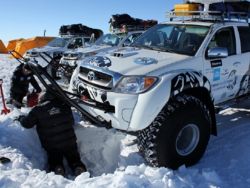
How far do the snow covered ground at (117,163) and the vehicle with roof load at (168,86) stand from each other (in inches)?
13.5

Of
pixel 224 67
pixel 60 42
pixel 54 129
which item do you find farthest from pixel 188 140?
pixel 60 42

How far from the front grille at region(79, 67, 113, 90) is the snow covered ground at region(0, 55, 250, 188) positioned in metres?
1.11

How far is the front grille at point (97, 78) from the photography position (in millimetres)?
4578

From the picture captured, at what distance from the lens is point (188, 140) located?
488cm

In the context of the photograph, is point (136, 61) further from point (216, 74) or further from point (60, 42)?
point (60, 42)

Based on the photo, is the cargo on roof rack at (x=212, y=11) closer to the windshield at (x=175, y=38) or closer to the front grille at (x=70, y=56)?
the windshield at (x=175, y=38)

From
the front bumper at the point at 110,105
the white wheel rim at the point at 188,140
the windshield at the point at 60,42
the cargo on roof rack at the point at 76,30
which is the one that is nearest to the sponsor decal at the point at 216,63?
the white wheel rim at the point at 188,140

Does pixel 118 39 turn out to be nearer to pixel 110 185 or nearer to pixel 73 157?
pixel 73 157

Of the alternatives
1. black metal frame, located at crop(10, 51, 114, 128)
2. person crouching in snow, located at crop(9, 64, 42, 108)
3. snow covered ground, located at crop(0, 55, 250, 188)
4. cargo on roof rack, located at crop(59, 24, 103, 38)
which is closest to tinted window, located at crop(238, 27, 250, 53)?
snow covered ground, located at crop(0, 55, 250, 188)

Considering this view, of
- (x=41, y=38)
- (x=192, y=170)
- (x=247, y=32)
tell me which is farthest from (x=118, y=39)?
(x=41, y=38)

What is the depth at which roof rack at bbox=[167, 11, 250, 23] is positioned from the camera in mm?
6125

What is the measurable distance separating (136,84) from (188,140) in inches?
45.5

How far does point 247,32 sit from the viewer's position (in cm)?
648

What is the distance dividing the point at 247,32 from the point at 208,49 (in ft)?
5.14
